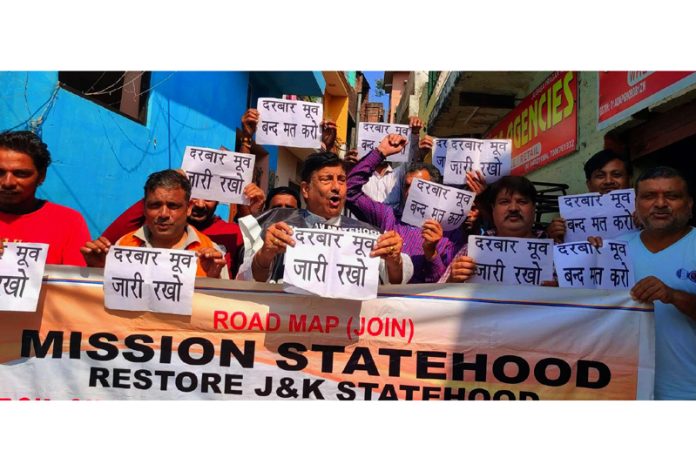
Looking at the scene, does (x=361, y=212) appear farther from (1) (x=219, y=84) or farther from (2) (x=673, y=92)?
(1) (x=219, y=84)

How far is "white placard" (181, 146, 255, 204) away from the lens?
395 centimetres

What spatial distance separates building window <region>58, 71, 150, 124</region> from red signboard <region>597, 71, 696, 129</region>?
5.61m

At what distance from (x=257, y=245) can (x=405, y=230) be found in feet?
3.56

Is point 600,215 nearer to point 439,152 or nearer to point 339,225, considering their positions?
point 339,225

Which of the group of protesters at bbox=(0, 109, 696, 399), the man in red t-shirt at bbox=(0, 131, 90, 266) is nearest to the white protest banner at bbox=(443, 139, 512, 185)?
the group of protesters at bbox=(0, 109, 696, 399)

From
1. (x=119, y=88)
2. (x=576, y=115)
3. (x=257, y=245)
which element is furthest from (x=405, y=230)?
(x=119, y=88)

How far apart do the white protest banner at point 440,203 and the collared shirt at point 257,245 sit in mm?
572

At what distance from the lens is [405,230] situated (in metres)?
3.90

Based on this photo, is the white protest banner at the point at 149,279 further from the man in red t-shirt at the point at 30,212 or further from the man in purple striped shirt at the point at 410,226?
the man in purple striped shirt at the point at 410,226

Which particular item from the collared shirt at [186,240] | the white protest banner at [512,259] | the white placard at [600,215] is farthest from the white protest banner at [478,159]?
the collared shirt at [186,240]

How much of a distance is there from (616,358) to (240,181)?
97.4 inches

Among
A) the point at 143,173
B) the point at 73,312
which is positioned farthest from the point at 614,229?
the point at 143,173

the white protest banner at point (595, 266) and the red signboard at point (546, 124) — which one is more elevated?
the red signboard at point (546, 124)

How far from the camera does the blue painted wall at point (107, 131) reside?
19.3 feet
